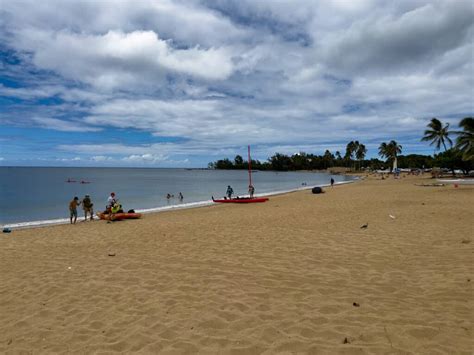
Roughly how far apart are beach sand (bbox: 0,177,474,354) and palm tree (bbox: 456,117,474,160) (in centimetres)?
3122

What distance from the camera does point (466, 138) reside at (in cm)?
A: 3641

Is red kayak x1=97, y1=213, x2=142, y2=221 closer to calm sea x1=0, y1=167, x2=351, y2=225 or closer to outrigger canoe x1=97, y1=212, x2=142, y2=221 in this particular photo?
outrigger canoe x1=97, y1=212, x2=142, y2=221

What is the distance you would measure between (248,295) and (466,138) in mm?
41688

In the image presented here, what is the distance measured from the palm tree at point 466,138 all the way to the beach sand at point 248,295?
102ft

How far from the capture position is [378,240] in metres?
8.48

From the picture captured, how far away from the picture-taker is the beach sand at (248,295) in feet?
11.7

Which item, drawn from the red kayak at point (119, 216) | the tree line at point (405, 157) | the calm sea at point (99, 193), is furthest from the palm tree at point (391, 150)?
the red kayak at point (119, 216)

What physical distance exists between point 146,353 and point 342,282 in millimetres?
3397

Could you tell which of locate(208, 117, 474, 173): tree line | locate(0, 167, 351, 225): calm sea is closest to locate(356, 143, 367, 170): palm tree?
locate(208, 117, 474, 173): tree line

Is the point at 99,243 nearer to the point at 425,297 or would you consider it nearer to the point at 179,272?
the point at 179,272

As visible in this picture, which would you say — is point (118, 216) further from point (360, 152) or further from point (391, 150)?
point (360, 152)

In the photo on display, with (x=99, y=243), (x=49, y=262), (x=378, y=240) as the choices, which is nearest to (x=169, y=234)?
(x=99, y=243)

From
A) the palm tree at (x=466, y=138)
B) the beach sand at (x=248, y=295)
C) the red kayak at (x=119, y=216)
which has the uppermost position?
the palm tree at (x=466, y=138)

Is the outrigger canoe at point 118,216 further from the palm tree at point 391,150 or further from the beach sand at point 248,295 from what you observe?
the palm tree at point 391,150
